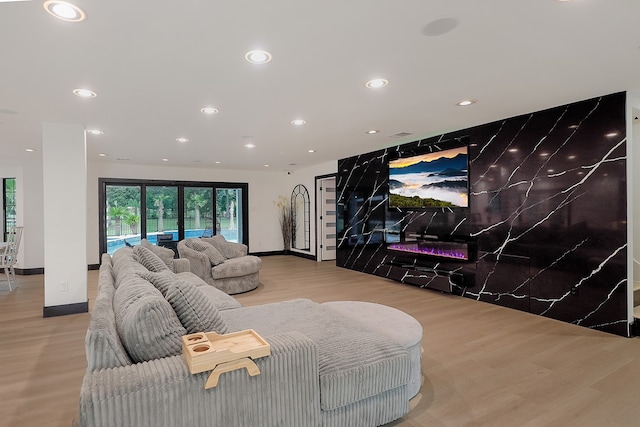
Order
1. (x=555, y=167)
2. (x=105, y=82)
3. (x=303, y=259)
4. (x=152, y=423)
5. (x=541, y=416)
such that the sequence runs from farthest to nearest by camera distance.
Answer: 1. (x=303, y=259)
2. (x=555, y=167)
3. (x=105, y=82)
4. (x=541, y=416)
5. (x=152, y=423)

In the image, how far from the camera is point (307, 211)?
30.6ft

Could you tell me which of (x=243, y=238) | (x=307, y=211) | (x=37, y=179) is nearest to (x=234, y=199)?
(x=243, y=238)

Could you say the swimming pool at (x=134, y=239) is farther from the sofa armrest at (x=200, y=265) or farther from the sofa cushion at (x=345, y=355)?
the sofa cushion at (x=345, y=355)

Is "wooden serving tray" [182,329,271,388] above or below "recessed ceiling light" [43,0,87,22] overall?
below

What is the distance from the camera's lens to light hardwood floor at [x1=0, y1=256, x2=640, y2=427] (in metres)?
2.22

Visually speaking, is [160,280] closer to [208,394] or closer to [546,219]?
[208,394]

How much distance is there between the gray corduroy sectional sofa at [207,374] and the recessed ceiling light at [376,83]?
2.09 m

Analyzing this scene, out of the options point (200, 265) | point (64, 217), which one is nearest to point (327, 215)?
point (200, 265)

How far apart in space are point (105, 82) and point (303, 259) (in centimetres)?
676

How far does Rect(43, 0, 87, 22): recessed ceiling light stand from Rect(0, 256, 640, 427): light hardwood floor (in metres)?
2.46

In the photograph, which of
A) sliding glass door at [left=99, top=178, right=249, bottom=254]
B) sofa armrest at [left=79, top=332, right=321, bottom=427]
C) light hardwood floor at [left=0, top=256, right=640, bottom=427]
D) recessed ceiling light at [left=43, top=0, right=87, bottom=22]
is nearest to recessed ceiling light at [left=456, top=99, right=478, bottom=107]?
light hardwood floor at [left=0, top=256, right=640, bottom=427]

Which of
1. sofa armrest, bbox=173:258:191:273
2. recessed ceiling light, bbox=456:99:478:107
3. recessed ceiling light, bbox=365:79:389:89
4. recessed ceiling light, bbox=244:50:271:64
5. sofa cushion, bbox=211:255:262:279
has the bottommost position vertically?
sofa cushion, bbox=211:255:262:279

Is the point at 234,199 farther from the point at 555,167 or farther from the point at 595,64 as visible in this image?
the point at 595,64

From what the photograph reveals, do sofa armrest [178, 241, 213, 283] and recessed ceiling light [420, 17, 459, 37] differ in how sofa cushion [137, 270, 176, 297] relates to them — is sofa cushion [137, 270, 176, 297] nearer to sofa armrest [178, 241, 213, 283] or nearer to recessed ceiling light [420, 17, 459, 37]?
recessed ceiling light [420, 17, 459, 37]
